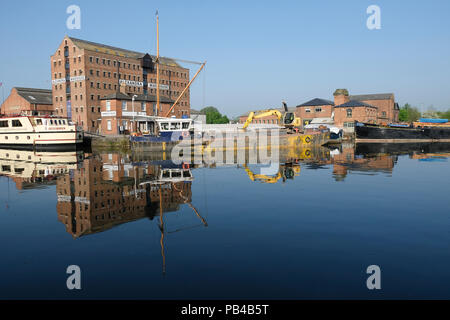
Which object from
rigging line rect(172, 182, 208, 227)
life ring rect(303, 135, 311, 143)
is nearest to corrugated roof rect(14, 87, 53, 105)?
life ring rect(303, 135, 311, 143)

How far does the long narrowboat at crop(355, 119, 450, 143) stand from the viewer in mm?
61681

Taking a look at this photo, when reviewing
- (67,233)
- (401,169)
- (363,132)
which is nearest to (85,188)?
(67,233)

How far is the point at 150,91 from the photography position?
83.9m

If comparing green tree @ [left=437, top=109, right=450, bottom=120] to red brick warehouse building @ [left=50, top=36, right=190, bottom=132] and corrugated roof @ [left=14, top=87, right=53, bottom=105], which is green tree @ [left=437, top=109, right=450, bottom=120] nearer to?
red brick warehouse building @ [left=50, top=36, right=190, bottom=132]

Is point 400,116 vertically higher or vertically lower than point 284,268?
higher

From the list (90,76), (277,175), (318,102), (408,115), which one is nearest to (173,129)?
(277,175)

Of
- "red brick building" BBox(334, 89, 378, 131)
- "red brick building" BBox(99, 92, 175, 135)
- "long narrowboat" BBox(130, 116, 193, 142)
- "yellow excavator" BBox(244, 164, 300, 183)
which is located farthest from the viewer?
"red brick building" BBox(334, 89, 378, 131)

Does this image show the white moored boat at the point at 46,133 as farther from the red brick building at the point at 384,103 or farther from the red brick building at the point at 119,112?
the red brick building at the point at 384,103

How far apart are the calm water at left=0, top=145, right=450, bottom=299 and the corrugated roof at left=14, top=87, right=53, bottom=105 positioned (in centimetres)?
7542

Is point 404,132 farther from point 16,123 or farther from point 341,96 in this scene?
point 16,123

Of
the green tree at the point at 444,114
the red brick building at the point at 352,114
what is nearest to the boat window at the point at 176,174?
the red brick building at the point at 352,114
